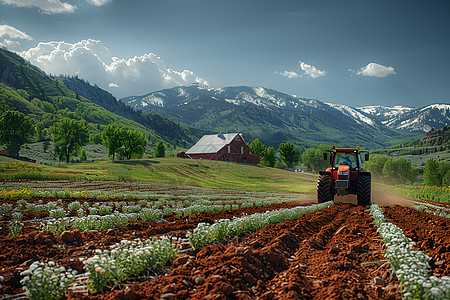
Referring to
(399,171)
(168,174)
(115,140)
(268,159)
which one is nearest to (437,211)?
(168,174)

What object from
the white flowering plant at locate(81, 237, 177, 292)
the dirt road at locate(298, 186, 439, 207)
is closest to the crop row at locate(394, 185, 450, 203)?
the dirt road at locate(298, 186, 439, 207)

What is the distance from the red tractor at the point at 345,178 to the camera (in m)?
18.5

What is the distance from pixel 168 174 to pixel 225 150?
40505mm

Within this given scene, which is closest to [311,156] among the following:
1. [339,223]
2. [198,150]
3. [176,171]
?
[198,150]

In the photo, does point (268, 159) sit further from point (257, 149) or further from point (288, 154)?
point (288, 154)

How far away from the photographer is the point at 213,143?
301 ft

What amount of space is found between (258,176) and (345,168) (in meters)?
37.7

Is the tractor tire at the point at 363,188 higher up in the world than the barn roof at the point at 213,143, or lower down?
lower down

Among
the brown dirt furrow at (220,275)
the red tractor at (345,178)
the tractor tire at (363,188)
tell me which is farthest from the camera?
the tractor tire at (363,188)

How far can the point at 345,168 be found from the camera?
1862 cm

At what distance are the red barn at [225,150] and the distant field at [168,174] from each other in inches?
871

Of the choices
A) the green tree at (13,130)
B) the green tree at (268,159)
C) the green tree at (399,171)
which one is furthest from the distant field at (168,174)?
the green tree at (399,171)

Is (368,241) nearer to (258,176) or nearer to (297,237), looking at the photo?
(297,237)

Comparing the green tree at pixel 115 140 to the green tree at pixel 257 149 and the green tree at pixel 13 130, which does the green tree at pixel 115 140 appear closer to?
the green tree at pixel 13 130
